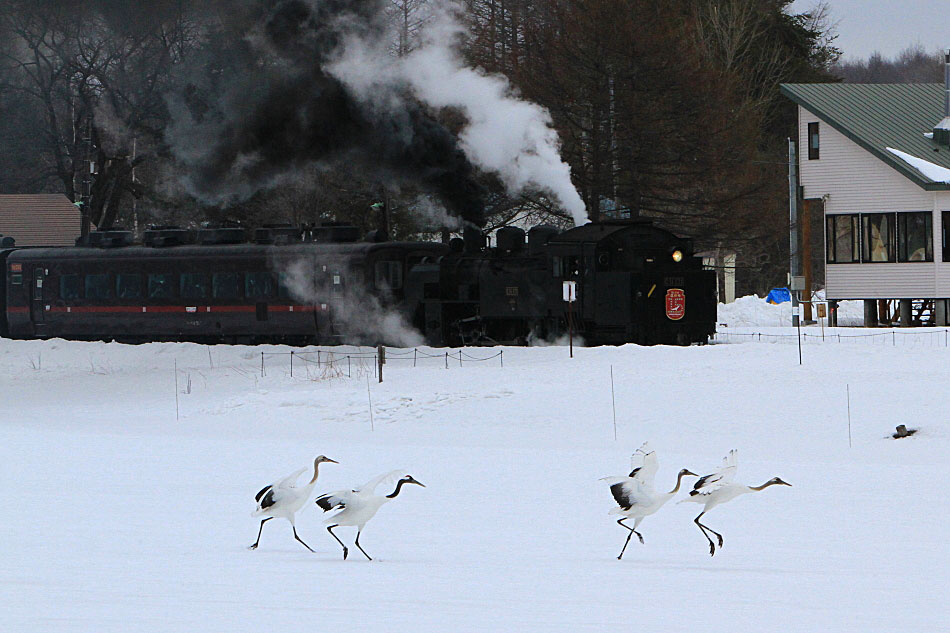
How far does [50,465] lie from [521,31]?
3159cm

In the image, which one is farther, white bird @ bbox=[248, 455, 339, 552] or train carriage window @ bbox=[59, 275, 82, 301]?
train carriage window @ bbox=[59, 275, 82, 301]

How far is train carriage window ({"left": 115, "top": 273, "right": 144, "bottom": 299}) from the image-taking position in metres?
34.0

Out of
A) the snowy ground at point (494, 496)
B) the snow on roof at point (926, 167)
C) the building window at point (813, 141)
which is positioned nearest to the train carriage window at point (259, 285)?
the snowy ground at point (494, 496)

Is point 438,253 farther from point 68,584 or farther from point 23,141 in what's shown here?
point 23,141

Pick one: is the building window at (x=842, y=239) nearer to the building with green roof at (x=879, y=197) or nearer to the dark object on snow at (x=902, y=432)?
the building with green roof at (x=879, y=197)

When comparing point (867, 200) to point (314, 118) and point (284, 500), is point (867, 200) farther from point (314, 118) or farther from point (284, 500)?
point (284, 500)

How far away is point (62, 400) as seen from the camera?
87.5ft

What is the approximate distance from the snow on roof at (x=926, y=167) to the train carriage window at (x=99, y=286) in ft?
67.6

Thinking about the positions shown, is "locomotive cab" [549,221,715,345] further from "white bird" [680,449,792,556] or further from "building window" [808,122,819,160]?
"white bird" [680,449,792,556]

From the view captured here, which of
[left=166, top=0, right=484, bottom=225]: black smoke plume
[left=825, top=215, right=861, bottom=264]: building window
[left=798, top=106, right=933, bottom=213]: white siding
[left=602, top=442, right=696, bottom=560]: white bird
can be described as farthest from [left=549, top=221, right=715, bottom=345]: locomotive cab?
[left=602, top=442, right=696, bottom=560]: white bird

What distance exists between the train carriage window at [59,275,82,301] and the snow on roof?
2145 centimetres

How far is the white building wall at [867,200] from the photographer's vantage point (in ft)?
118

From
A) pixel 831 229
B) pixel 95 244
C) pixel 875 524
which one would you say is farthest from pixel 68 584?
pixel 831 229

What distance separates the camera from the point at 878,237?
36844 millimetres
